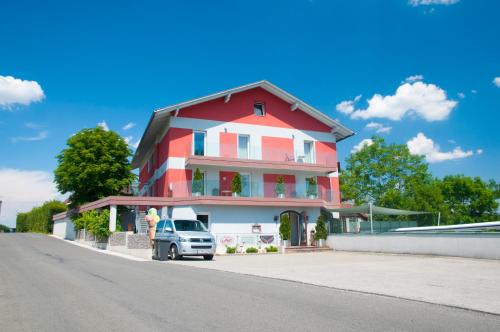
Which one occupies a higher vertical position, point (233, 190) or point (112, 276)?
point (233, 190)

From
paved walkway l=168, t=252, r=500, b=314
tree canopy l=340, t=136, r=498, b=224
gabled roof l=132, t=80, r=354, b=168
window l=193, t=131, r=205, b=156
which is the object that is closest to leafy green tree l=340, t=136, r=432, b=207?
tree canopy l=340, t=136, r=498, b=224

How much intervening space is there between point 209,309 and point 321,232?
2116 centimetres

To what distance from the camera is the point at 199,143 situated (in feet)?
89.8

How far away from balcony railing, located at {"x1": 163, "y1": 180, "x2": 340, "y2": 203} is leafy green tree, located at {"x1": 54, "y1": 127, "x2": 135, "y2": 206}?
10.00m

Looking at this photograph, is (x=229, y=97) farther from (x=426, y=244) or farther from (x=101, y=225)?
(x=426, y=244)

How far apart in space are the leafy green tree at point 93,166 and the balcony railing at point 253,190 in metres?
10.00

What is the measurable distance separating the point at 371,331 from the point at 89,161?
31754 millimetres

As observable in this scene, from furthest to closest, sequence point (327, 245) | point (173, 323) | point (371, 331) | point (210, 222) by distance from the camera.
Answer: point (327, 245) < point (210, 222) < point (173, 323) < point (371, 331)

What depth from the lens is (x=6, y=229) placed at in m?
70.9

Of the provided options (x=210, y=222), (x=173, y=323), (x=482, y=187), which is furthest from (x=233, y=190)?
(x=482, y=187)

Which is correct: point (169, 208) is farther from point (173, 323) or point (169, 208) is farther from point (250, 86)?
point (173, 323)

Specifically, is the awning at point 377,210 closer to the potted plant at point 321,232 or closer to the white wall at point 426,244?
the potted plant at point 321,232

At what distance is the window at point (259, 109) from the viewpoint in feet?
98.3

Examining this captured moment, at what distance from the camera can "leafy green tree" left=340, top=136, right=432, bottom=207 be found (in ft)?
175
